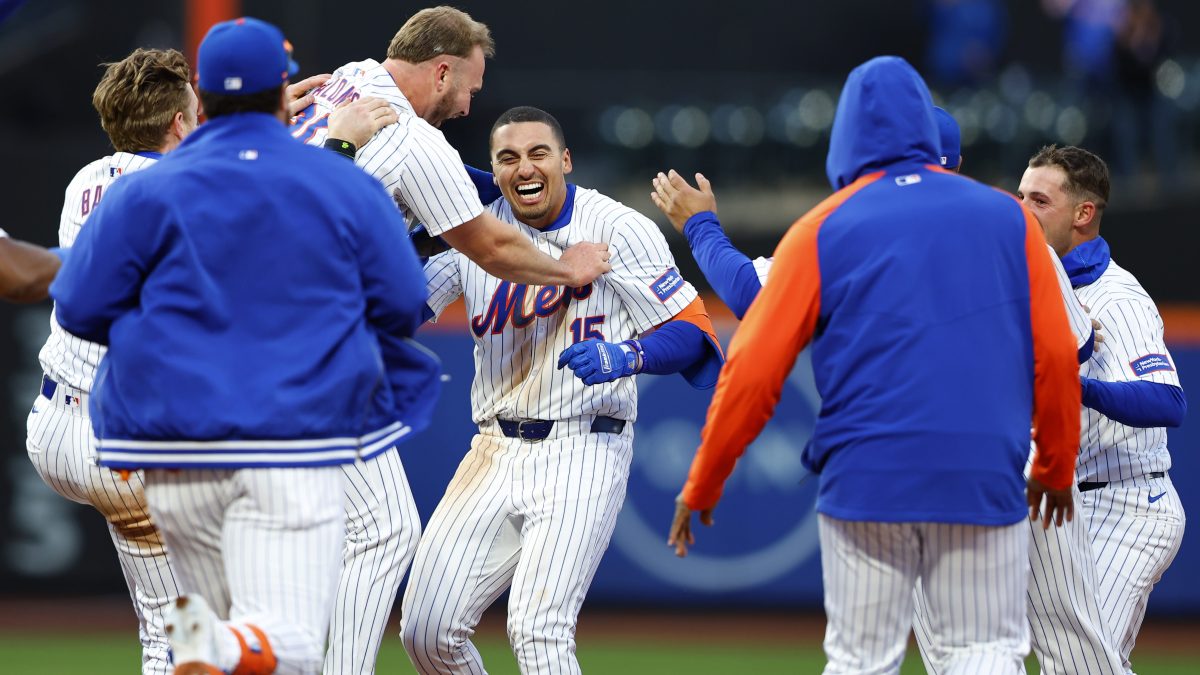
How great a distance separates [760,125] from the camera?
14.0m

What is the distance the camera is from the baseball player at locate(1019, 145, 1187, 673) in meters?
6.03

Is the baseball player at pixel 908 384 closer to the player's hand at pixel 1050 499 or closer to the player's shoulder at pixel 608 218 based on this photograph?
the player's hand at pixel 1050 499

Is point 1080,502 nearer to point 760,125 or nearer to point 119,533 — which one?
point 119,533

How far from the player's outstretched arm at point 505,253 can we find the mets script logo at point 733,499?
443 cm

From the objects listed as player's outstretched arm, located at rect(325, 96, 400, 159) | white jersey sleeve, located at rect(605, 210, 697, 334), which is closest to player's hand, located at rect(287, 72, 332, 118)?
player's outstretched arm, located at rect(325, 96, 400, 159)

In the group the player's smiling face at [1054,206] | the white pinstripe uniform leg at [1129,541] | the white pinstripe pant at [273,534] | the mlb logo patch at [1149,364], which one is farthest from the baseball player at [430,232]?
the white pinstripe uniform leg at [1129,541]

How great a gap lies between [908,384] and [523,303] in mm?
2066

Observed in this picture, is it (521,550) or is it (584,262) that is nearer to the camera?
(584,262)

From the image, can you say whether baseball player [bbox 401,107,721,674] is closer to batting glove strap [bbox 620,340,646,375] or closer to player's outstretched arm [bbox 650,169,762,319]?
batting glove strap [bbox 620,340,646,375]

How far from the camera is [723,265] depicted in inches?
226

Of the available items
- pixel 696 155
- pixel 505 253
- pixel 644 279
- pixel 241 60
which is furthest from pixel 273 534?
pixel 696 155

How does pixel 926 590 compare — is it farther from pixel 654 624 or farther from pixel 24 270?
pixel 654 624

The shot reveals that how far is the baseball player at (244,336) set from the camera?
4312 millimetres

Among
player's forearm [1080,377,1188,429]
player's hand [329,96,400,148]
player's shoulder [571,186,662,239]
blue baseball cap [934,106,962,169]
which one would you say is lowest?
player's forearm [1080,377,1188,429]
